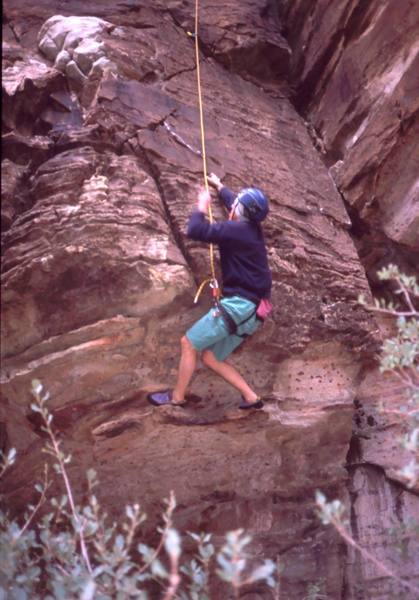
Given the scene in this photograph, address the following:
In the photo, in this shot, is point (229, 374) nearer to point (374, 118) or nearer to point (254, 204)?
point (254, 204)

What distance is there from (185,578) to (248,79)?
22.7 ft

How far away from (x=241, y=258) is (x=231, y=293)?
354 mm

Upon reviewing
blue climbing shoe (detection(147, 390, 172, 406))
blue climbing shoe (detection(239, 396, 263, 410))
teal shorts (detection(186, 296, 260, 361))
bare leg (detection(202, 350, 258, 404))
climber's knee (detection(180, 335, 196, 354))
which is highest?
teal shorts (detection(186, 296, 260, 361))

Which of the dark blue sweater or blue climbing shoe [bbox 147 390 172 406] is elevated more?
the dark blue sweater

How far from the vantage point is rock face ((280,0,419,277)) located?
8266 millimetres

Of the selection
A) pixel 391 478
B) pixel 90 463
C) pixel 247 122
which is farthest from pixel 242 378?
pixel 247 122

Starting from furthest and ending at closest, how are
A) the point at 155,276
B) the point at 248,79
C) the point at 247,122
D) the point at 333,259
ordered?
the point at 248,79 < the point at 247,122 < the point at 333,259 < the point at 155,276

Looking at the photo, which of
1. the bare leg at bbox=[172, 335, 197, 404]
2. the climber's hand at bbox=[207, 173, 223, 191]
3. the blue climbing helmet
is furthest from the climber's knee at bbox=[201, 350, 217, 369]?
the climber's hand at bbox=[207, 173, 223, 191]

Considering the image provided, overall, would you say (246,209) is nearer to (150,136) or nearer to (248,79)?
(150,136)

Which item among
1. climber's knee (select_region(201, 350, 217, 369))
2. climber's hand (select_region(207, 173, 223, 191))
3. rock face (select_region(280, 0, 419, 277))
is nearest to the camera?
climber's knee (select_region(201, 350, 217, 369))

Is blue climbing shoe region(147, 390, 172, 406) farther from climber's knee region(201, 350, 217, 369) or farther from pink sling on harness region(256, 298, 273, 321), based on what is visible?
pink sling on harness region(256, 298, 273, 321)

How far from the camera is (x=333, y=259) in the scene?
7.73 metres

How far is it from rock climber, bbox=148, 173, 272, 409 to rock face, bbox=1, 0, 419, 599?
1.31 feet

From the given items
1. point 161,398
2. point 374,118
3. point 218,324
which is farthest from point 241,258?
point 374,118
